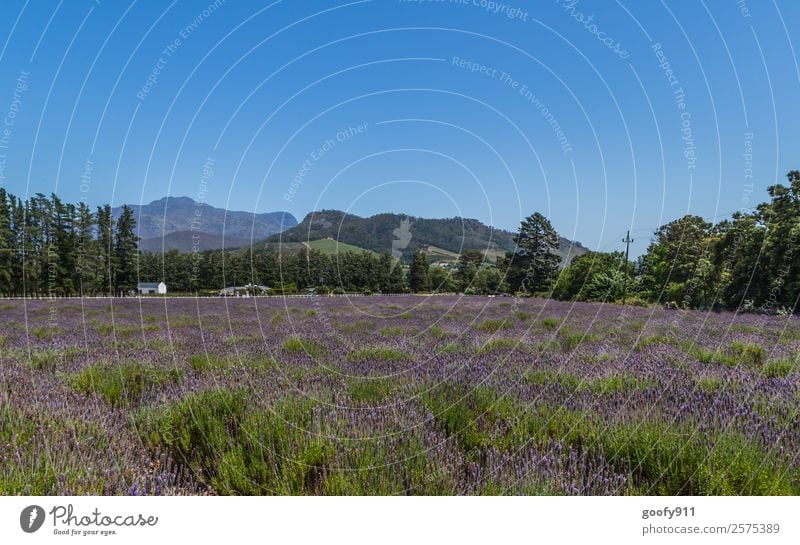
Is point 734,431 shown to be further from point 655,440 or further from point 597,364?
point 597,364

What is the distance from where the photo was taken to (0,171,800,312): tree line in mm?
6285

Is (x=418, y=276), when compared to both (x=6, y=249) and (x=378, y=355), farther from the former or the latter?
(x=6, y=249)

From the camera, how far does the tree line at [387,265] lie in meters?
6.29

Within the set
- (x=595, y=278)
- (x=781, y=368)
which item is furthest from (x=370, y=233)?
(x=595, y=278)

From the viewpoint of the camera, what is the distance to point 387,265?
20.9 meters

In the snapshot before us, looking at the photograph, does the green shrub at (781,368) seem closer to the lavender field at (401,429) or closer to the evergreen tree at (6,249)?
the lavender field at (401,429)

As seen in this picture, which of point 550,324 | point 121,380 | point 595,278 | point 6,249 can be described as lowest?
point 550,324

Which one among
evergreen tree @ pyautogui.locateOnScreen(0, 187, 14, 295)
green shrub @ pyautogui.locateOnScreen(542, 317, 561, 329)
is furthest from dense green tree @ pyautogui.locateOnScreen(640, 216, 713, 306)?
evergreen tree @ pyautogui.locateOnScreen(0, 187, 14, 295)

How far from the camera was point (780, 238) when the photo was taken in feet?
49.4

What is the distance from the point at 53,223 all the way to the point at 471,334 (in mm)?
7481

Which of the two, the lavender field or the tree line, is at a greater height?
the tree line

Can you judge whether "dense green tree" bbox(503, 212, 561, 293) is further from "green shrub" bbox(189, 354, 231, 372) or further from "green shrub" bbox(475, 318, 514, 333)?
"green shrub" bbox(189, 354, 231, 372)

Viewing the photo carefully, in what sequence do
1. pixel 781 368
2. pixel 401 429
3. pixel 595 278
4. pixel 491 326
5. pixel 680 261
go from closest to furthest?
pixel 401 429 → pixel 781 368 → pixel 491 326 → pixel 595 278 → pixel 680 261

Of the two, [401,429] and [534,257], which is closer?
[401,429]
